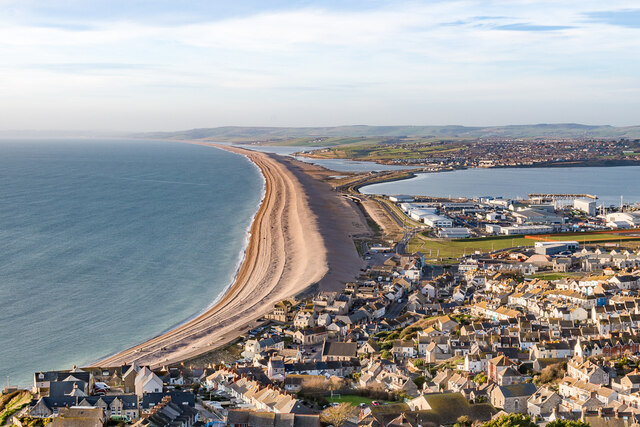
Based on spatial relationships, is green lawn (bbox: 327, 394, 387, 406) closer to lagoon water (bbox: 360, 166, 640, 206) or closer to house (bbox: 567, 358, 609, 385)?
house (bbox: 567, 358, 609, 385)

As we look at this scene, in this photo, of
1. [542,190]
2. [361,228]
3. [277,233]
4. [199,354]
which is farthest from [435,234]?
[542,190]

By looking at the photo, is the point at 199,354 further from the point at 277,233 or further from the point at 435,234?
the point at 435,234

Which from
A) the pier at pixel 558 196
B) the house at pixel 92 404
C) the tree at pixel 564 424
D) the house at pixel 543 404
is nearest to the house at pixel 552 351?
the house at pixel 543 404

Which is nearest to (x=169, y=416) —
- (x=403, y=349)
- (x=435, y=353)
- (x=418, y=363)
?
(x=418, y=363)

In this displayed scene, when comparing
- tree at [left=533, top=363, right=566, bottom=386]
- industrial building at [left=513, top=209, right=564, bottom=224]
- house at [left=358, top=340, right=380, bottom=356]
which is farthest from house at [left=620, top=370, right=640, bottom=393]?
industrial building at [left=513, top=209, right=564, bottom=224]

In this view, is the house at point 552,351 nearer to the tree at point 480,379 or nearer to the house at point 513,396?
the tree at point 480,379

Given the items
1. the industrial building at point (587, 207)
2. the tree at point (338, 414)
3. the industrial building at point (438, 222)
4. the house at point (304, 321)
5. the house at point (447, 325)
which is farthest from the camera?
the industrial building at point (587, 207)

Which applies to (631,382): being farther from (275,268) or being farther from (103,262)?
(103,262)
